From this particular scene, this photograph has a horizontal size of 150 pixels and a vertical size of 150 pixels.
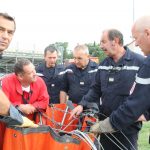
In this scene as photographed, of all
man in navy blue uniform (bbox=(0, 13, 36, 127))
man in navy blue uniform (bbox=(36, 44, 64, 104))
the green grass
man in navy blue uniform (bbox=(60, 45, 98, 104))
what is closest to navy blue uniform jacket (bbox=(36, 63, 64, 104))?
man in navy blue uniform (bbox=(36, 44, 64, 104))

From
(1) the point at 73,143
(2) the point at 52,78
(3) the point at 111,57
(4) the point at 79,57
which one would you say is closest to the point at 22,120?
(1) the point at 73,143

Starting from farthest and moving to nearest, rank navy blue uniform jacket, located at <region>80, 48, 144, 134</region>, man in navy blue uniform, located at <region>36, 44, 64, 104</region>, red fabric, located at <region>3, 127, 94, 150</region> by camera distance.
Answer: man in navy blue uniform, located at <region>36, 44, 64, 104</region>
navy blue uniform jacket, located at <region>80, 48, 144, 134</region>
red fabric, located at <region>3, 127, 94, 150</region>

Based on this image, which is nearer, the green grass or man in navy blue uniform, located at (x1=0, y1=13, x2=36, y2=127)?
man in navy blue uniform, located at (x1=0, y1=13, x2=36, y2=127)

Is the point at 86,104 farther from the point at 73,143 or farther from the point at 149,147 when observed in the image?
the point at 149,147

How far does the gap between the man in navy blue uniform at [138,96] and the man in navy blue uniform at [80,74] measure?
8.43ft

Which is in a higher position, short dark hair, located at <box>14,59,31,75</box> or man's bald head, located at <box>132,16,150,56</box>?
man's bald head, located at <box>132,16,150,56</box>

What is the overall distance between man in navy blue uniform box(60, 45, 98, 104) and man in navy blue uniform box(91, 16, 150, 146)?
257 cm

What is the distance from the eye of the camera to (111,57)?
4.13m

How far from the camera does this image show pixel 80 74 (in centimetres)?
581

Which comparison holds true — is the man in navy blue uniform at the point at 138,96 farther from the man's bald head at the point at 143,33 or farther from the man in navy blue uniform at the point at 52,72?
the man in navy blue uniform at the point at 52,72

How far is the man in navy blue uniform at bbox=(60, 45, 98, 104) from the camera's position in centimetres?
571

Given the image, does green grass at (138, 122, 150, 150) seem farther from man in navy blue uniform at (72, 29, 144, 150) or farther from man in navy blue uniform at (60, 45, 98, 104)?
man in navy blue uniform at (72, 29, 144, 150)

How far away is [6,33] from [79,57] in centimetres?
298

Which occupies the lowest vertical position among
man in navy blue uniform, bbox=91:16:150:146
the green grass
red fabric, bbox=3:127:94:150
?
the green grass
